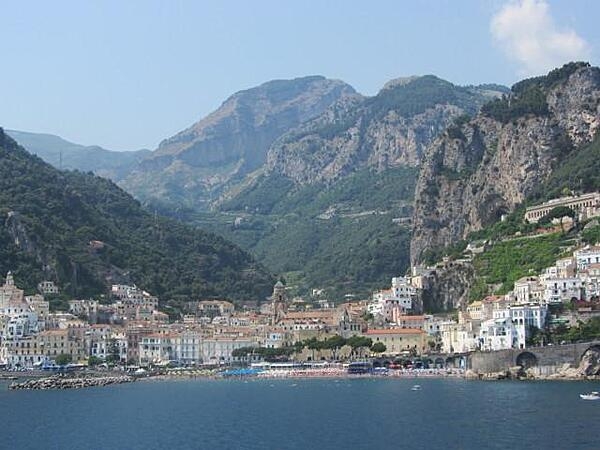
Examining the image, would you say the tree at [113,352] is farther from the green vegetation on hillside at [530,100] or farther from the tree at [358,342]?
the green vegetation on hillside at [530,100]

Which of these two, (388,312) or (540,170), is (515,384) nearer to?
(388,312)

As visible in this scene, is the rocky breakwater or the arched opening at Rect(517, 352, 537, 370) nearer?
the arched opening at Rect(517, 352, 537, 370)

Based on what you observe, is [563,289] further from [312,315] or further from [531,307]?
[312,315]

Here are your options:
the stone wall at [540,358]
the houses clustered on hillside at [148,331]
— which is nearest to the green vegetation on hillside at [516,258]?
the houses clustered on hillside at [148,331]

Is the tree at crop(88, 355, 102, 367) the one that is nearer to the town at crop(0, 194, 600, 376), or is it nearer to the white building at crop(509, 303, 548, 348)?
the town at crop(0, 194, 600, 376)

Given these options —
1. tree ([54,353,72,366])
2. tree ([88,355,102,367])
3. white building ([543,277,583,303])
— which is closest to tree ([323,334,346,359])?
white building ([543,277,583,303])

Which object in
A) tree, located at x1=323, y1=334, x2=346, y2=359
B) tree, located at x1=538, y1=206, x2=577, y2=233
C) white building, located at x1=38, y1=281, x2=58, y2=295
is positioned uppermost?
tree, located at x1=538, y1=206, x2=577, y2=233
